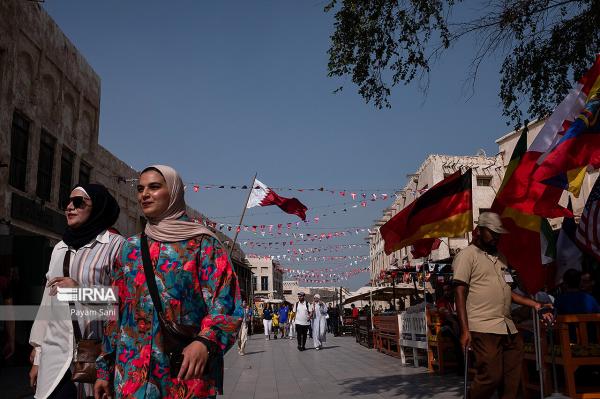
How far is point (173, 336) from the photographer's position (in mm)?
2488

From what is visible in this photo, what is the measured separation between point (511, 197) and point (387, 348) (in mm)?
10430

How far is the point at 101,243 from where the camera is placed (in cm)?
345

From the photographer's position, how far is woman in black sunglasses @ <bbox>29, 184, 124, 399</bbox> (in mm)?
3125

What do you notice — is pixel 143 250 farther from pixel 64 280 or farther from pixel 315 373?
pixel 315 373

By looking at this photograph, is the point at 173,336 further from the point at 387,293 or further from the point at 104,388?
the point at 387,293

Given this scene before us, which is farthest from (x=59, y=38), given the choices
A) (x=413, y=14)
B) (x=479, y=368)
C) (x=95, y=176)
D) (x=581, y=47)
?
(x=479, y=368)

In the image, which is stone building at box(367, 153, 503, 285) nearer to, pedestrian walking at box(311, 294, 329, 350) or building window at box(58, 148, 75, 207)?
pedestrian walking at box(311, 294, 329, 350)

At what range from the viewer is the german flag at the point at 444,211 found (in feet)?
30.0

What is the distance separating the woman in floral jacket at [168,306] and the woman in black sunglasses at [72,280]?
0.50 meters

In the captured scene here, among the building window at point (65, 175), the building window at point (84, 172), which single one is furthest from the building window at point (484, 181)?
the building window at point (65, 175)

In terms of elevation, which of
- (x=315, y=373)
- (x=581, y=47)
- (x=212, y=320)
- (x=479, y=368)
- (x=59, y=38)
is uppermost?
(x=59, y=38)

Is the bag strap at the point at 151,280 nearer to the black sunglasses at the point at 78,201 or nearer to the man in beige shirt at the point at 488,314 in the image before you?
the black sunglasses at the point at 78,201

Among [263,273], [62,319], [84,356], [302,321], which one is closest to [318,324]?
[302,321]

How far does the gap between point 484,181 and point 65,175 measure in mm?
24845
